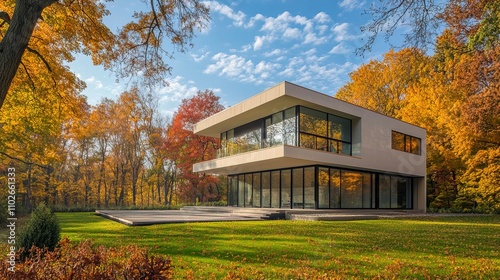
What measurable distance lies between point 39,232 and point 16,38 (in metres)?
3.55

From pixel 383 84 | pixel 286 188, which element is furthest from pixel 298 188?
pixel 383 84

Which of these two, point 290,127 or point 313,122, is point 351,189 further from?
point 290,127

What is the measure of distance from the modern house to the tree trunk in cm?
1289

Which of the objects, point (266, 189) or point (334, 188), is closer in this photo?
point (334, 188)

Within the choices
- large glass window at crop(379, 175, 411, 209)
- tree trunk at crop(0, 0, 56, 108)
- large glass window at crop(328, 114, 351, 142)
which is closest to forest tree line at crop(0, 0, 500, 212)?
tree trunk at crop(0, 0, 56, 108)

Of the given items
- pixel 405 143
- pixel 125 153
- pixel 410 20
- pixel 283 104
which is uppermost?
pixel 283 104

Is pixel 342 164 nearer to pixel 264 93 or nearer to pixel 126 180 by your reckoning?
pixel 264 93

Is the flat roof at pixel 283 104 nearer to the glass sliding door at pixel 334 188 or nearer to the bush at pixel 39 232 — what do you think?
the glass sliding door at pixel 334 188

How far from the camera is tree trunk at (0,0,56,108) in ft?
15.3

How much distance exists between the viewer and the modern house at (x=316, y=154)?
1822 cm

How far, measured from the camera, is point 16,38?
4727 mm

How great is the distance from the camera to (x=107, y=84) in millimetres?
8242

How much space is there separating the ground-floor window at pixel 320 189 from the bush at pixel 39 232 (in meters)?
14.3

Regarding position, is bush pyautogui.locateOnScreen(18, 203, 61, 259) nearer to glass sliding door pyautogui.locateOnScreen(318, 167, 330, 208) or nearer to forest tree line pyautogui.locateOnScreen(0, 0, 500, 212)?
forest tree line pyautogui.locateOnScreen(0, 0, 500, 212)
